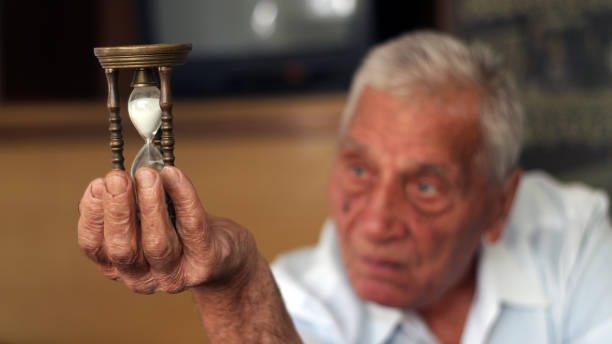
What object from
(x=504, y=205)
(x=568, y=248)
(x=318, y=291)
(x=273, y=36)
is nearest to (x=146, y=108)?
(x=318, y=291)

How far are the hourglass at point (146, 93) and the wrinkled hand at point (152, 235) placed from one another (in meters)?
0.03

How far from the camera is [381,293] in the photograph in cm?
100

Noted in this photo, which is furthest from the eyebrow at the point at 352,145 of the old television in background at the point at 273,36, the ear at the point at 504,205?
the old television in background at the point at 273,36

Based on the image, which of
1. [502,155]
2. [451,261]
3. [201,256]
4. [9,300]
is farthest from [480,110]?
[9,300]

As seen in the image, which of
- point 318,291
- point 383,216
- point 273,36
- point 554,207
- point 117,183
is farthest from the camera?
point 273,36

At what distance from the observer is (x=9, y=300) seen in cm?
210

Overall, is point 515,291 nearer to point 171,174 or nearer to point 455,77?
point 455,77

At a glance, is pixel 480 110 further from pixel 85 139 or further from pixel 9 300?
pixel 9 300

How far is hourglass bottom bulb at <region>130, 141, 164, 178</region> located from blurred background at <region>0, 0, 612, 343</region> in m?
1.28

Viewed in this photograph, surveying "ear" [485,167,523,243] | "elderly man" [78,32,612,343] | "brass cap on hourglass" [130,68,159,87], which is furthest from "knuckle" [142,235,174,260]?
"ear" [485,167,523,243]

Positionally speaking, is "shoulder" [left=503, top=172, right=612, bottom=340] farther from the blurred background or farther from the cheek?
the blurred background

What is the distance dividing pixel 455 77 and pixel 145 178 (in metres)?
0.62

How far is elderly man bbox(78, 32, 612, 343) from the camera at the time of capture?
1.00 m

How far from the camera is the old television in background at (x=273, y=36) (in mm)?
1963
